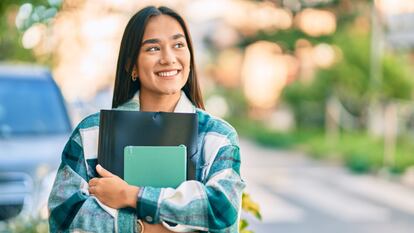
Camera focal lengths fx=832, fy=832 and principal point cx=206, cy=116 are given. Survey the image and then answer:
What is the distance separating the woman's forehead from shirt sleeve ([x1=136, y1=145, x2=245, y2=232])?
15.0 inches

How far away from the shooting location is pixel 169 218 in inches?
74.5

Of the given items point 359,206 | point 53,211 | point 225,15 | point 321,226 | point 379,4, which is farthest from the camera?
point 225,15

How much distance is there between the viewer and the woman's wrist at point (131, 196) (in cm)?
191

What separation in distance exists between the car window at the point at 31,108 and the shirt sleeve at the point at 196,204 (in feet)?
14.7

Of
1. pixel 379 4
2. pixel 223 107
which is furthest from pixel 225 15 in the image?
pixel 379 4

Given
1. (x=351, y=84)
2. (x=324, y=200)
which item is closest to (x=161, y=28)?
(x=324, y=200)

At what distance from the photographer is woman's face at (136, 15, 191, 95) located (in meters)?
2.06

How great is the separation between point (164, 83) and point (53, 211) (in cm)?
41

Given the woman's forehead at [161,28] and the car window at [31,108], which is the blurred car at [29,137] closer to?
the car window at [31,108]

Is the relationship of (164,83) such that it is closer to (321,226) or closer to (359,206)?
(321,226)

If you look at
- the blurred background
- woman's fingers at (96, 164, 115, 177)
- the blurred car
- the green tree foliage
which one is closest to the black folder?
woman's fingers at (96, 164, 115, 177)

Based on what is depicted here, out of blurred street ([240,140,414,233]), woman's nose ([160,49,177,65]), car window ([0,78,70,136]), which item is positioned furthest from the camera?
blurred street ([240,140,414,233])

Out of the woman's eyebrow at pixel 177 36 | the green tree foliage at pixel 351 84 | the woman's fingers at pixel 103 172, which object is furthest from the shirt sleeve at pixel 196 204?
the green tree foliage at pixel 351 84

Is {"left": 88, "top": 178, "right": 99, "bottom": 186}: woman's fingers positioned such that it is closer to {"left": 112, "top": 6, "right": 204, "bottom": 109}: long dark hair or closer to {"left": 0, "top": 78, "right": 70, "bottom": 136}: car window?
{"left": 112, "top": 6, "right": 204, "bottom": 109}: long dark hair
